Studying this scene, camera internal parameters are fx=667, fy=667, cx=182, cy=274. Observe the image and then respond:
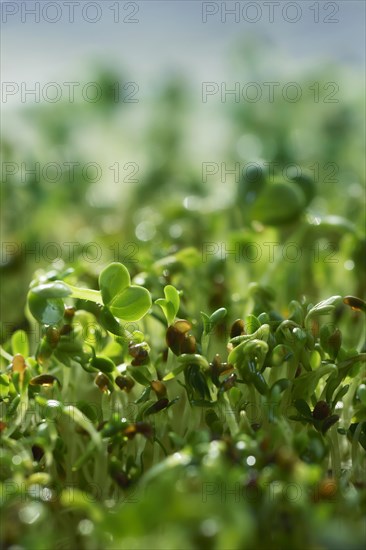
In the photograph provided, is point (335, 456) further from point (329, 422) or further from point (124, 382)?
point (124, 382)

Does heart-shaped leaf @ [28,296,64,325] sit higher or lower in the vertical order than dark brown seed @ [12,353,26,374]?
higher

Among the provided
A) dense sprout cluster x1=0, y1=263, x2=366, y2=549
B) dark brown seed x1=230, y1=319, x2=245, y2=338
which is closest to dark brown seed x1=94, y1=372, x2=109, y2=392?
dense sprout cluster x1=0, y1=263, x2=366, y2=549

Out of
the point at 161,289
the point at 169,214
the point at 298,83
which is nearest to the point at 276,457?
the point at 161,289

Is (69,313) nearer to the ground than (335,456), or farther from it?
farther from it

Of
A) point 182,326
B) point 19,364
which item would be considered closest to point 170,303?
point 182,326

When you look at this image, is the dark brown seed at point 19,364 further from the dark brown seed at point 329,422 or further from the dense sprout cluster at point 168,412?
the dark brown seed at point 329,422

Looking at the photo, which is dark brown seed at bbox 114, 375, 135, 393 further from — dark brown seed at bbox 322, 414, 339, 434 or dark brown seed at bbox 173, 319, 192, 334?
dark brown seed at bbox 322, 414, 339, 434
